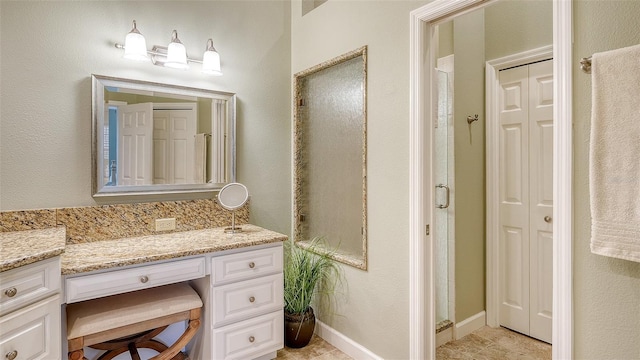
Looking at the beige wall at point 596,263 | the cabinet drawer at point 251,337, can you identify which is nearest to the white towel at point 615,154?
the beige wall at point 596,263

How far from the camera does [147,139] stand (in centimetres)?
230

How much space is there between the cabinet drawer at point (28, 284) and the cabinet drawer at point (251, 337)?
2.86 ft

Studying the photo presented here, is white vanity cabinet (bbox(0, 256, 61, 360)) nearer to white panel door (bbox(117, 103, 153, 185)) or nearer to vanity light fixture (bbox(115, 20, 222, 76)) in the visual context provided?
white panel door (bbox(117, 103, 153, 185))

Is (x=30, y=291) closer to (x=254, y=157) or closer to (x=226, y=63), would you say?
(x=254, y=157)

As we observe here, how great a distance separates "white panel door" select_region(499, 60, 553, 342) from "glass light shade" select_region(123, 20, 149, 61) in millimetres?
2552

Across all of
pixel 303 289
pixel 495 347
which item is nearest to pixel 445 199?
pixel 495 347

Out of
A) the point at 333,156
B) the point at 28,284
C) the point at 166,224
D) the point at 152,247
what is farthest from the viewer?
the point at 333,156

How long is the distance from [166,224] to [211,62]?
1117 millimetres

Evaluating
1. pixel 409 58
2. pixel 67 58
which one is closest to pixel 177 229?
pixel 67 58

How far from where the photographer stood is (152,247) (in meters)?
1.99

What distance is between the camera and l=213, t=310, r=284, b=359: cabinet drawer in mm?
2072

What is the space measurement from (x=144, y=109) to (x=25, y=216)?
87 centimetres

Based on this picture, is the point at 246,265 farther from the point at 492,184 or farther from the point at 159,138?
the point at 492,184

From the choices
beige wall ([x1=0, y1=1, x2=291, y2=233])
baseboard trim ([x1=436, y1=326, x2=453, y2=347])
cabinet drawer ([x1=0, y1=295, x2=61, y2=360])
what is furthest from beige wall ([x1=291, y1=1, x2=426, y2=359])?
cabinet drawer ([x1=0, y1=295, x2=61, y2=360])
